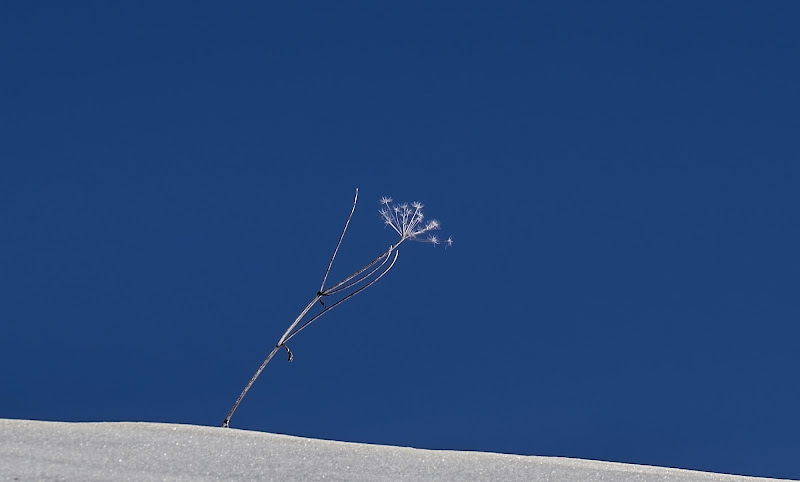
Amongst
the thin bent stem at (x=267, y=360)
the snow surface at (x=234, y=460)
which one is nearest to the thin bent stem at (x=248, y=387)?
the thin bent stem at (x=267, y=360)

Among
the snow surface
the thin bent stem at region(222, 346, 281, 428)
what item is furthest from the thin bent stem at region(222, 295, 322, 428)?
the snow surface

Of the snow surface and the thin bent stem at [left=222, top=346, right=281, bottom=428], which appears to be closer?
the snow surface

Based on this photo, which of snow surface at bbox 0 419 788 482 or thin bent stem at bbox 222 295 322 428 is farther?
thin bent stem at bbox 222 295 322 428

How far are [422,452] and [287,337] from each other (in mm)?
2123

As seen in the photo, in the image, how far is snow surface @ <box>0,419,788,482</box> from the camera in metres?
5.17

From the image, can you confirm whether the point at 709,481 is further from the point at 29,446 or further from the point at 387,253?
the point at 29,446

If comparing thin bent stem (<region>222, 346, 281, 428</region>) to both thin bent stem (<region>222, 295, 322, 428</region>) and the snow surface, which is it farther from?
the snow surface

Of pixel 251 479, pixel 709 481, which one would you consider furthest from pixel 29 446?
pixel 709 481

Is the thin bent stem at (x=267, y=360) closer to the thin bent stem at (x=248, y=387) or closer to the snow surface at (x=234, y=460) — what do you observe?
the thin bent stem at (x=248, y=387)

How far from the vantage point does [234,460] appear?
5.57 metres

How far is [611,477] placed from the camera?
19.5 ft

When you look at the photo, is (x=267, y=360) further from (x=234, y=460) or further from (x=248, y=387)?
(x=234, y=460)

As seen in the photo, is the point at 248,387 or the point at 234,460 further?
the point at 248,387

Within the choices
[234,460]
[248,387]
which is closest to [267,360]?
[248,387]
